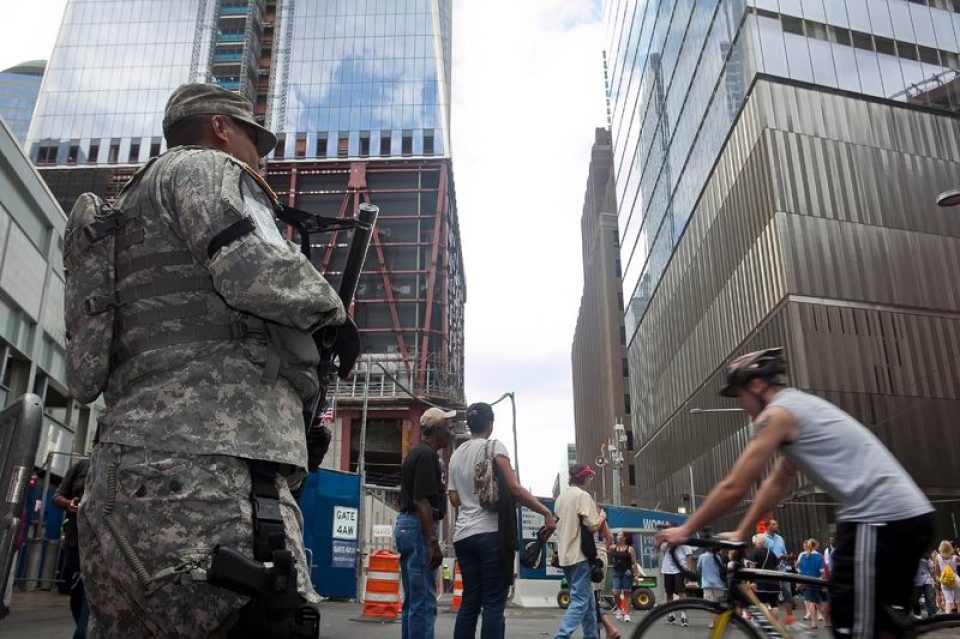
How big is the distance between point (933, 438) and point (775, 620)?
32.6m

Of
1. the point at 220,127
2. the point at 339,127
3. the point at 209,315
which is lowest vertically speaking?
the point at 209,315

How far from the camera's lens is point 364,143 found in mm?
61906

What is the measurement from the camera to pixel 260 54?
238 ft

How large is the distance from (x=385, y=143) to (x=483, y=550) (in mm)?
58921

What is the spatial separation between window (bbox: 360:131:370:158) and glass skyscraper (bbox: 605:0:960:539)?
26223 mm

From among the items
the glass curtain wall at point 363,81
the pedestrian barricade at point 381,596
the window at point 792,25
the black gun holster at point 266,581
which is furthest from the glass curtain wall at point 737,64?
the black gun holster at point 266,581

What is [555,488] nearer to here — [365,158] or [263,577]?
[365,158]

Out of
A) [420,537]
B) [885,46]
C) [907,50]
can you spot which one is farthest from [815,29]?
[420,537]

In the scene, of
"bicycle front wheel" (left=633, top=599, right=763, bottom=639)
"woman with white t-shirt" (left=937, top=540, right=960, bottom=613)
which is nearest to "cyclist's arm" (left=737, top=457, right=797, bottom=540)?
"bicycle front wheel" (left=633, top=599, right=763, bottom=639)

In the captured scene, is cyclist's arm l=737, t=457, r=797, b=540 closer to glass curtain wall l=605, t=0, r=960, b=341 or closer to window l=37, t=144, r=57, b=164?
glass curtain wall l=605, t=0, r=960, b=341

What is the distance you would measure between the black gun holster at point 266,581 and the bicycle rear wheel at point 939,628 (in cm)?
246

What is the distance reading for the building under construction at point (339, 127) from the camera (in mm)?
56406

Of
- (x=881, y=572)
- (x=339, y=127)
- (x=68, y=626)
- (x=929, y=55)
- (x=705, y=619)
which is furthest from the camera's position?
(x=339, y=127)

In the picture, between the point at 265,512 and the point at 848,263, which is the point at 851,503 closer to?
the point at 265,512
